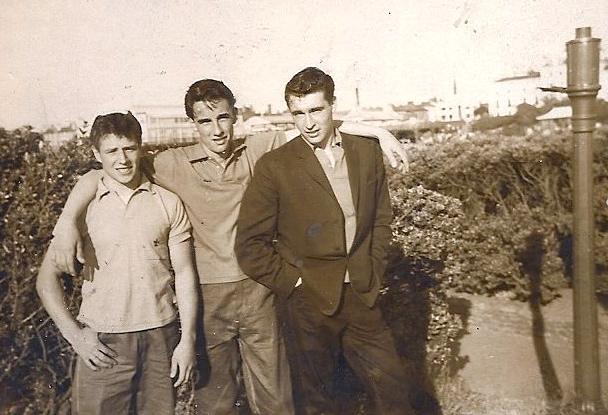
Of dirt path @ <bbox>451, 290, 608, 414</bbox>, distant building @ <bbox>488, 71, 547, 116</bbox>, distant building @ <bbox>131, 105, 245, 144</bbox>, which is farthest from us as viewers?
distant building @ <bbox>488, 71, 547, 116</bbox>

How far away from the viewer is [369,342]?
8.47ft

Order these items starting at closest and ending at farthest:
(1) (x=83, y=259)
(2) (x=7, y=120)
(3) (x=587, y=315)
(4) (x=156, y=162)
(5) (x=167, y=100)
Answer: (1) (x=83, y=259) < (4) (x=156, y=162) < (3) (x=587, y=315) < (2) (x=7, y=120) < (5) (x=167, y=100)

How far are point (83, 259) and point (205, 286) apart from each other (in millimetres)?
512

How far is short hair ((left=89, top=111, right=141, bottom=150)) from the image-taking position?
7.67ft

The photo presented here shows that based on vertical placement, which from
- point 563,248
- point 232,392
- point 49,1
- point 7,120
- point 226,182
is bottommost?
point 563,248

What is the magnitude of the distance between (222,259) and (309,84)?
832mm

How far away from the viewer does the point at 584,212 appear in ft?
8.89

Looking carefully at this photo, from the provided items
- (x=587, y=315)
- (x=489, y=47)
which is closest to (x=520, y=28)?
(x=489, y=47)

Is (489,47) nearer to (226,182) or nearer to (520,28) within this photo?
(520,28)

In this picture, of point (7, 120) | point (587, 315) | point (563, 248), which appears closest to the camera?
point (587, 315)

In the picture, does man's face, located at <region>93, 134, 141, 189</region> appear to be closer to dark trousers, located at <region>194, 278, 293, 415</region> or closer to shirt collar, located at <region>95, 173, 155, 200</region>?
shirt collar, located at <region>95, 173, 155, 200</region>

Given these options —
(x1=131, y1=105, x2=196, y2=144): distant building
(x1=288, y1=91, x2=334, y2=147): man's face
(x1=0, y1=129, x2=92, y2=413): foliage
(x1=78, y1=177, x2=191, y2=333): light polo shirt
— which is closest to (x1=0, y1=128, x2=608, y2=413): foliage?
(x1=0, y1=129, x2=92, y2=413): foliage

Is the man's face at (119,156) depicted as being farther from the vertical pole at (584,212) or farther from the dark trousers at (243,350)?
the vertical pole at (584,212)

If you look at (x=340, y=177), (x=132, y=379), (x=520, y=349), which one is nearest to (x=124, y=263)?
(x=132, y=379)
